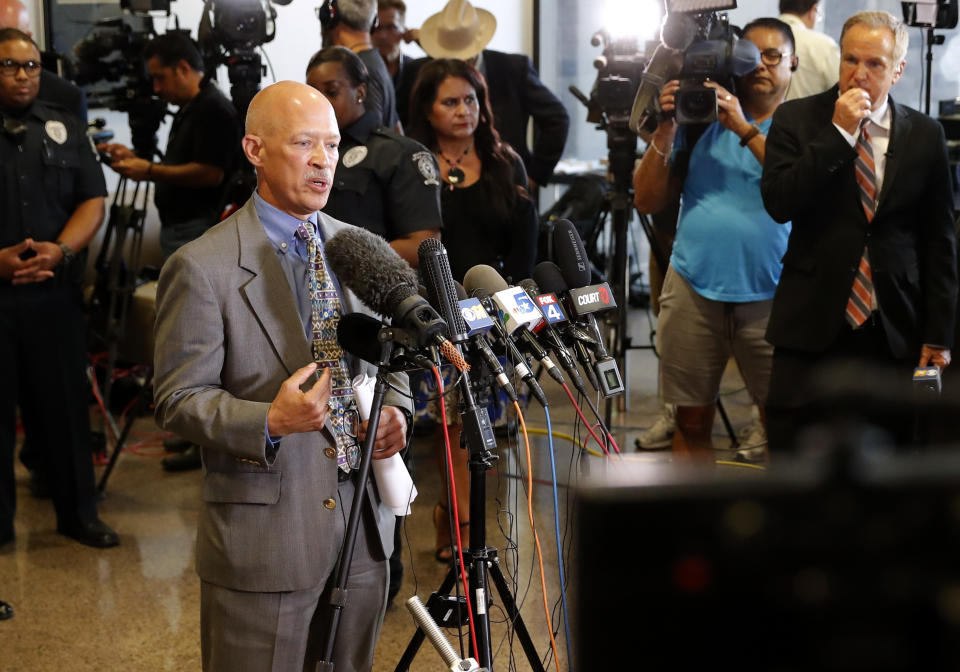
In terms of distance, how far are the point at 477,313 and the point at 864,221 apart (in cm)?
147

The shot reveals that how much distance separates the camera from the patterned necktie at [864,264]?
2.60m

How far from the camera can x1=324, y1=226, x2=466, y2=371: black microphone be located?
4.68 feet

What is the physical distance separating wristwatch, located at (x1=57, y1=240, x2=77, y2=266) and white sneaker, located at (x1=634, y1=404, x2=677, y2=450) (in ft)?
7.37

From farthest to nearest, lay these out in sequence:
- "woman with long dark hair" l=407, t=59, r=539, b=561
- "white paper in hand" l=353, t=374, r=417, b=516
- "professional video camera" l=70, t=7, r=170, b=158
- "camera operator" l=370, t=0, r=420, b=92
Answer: "camera operator" l=370, t=0, r=420, b=92, "professional video camera" l=70, t=7, r=170, b=158, "woman with long dark hair" l=407, t=59, r=539, b=561, "white paper in hand" l=353, t=374, r=417, b=516

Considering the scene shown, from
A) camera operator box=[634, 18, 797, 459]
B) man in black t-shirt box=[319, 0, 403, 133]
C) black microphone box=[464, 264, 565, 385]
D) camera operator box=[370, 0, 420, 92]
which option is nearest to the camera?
black microphone box=[464, 264, 565, 385]

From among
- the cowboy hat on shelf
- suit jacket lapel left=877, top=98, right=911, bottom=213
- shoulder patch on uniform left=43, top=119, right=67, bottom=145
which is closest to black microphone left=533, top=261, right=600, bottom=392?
suit jacket lapel left=877, top=98, right=911, bottom=213

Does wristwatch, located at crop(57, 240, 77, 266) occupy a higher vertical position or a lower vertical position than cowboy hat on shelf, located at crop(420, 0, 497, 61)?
lower

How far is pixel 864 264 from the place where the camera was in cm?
260

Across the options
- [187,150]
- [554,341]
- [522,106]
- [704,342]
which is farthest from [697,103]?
[187,150]

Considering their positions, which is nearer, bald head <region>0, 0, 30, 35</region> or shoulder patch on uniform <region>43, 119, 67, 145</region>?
shoulder patch on uniform <region>43, 119, 67, 145</region>

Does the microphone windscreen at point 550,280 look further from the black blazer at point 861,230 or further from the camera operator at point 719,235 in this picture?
the camera operator at point 719,235

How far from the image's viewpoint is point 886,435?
1.76 feet

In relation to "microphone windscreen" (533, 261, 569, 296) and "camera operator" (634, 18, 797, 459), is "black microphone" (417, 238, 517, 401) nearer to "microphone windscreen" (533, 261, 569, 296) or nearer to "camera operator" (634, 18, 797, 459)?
"microphone windscreen" (533, 261, 569, 296)

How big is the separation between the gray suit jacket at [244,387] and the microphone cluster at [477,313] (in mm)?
136
